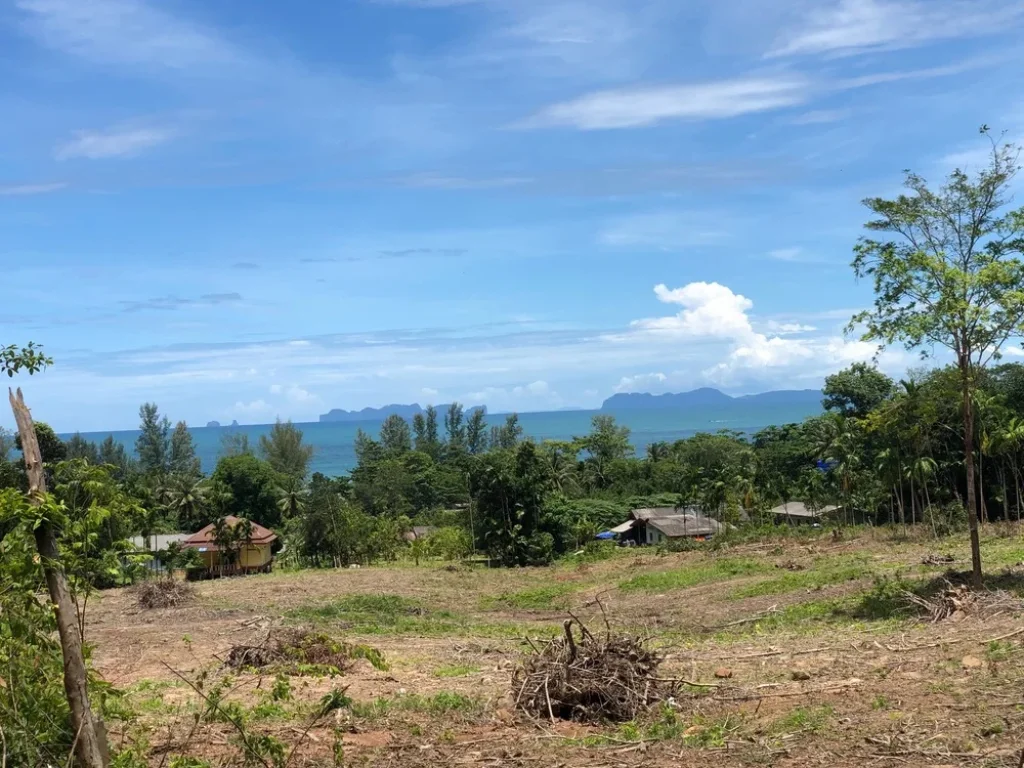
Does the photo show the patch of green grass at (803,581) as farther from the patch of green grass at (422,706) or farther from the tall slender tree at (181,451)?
the tall slender tree at (181,451)

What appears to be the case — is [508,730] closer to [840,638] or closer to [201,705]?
[201,705]

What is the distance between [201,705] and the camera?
938 cm

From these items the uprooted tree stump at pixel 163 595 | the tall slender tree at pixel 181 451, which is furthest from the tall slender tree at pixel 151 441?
the uprooted tree stump at pixel 163 595

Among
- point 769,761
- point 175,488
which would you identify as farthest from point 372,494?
point 769,761

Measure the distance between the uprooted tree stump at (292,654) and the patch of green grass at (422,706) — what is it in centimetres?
215

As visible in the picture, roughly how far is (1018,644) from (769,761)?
4623 millimetres

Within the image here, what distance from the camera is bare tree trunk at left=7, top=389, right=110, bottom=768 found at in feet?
15.6

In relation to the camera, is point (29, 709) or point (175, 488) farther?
point (175, 488)

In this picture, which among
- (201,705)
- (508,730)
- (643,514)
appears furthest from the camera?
(643,514)

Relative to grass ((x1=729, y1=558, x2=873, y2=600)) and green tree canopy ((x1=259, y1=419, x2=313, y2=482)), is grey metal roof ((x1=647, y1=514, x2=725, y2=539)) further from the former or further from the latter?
green tree canopy ((x1=259, y1=419, x2=313, y2=482))

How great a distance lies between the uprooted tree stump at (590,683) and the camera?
8.52 metres

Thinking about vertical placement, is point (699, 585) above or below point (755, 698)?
below

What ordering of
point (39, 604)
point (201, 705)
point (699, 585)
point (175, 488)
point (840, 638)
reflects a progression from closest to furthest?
point (39, 604) < point (201, 705) < point (840, 638) < point (699, 585) < point (175, 488)

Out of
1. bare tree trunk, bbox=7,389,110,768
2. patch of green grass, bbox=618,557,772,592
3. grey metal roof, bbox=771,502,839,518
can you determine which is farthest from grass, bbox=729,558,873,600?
grey metal roof, bbox=771,502,839,518
